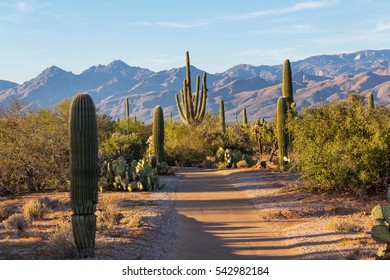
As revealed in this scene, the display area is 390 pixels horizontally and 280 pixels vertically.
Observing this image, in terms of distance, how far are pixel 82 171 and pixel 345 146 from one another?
9.03 metres

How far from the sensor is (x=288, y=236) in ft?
38.8

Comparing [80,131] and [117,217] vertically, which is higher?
[80,131]

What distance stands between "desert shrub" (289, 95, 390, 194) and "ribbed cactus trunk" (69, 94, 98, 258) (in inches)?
327

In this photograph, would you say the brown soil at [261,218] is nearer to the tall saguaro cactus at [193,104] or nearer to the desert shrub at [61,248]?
the desert shrub at [61,248]

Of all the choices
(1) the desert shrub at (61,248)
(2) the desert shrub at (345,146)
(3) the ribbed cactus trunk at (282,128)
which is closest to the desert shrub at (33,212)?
(1) the desert shrub at (61,248)

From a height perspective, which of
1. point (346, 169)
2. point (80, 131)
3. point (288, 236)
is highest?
point (80, 131)

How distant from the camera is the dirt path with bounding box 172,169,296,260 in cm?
1042

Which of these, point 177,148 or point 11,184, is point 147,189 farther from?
point 177,148

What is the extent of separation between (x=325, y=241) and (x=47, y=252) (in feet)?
17.3

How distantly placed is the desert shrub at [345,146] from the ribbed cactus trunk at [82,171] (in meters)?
8.31

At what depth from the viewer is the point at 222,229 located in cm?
1287

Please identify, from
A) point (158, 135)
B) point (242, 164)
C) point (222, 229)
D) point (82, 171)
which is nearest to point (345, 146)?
point (222, 229)
